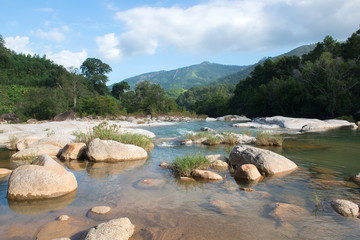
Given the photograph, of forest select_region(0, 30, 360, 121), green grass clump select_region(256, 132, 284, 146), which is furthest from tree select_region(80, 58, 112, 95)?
green grass clump select_region(256, 132, 284, 146)

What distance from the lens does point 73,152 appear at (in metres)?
9.34

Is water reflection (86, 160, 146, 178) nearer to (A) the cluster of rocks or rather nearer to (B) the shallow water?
(B) the shallow water

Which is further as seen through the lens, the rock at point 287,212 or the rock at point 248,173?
the rock at point 248,173

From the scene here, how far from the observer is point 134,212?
4.39 metres

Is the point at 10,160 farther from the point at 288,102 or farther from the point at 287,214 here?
the point at 288,102

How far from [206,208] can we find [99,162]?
17.7 feet

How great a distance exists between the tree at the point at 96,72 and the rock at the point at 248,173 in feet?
254

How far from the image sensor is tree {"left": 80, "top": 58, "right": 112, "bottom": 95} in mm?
80188

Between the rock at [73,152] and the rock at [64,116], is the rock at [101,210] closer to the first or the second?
the rock at [73,152]

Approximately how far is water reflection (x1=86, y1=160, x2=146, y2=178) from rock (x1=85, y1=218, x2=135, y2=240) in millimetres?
3654

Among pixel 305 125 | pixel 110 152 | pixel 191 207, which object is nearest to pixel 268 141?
pixel 110 152

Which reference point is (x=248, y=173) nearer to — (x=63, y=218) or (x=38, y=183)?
(x=63, y=218)

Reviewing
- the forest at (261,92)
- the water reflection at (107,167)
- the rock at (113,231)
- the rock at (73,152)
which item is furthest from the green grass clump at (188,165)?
the forest at (261,92)

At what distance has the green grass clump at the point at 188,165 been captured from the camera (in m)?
6.90
